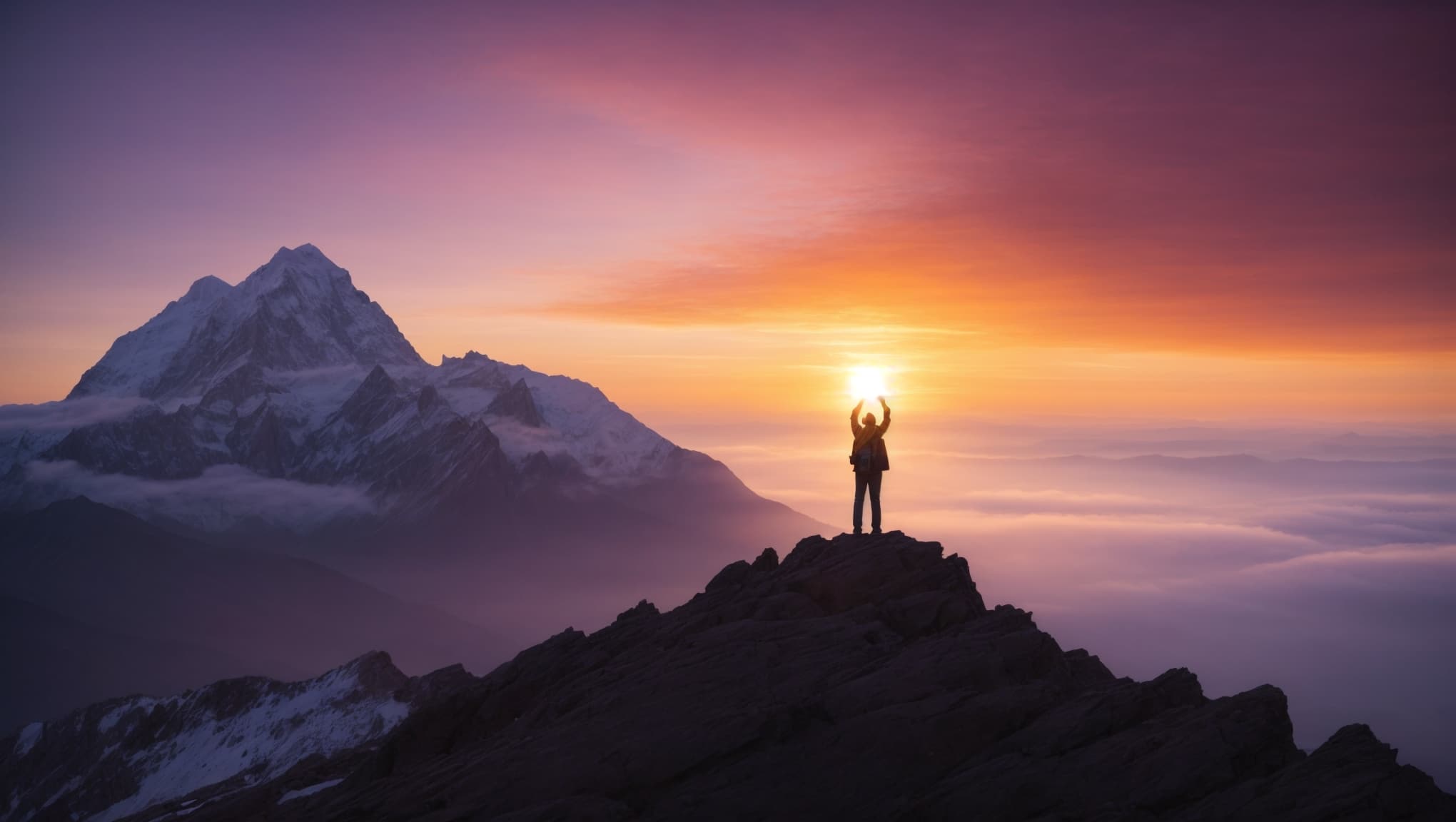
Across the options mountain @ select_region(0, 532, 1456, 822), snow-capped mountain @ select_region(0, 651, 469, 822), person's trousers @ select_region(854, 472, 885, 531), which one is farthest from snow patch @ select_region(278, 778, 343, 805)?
snow-capped mountain @ select_region(0, 651, 469, 822)

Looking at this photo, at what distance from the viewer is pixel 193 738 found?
5896 inches

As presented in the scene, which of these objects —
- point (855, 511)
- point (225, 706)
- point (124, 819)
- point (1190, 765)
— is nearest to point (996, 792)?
point (1190, 765)

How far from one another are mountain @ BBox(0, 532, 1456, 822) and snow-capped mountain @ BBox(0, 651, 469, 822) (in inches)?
3188

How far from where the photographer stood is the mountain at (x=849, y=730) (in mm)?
33406

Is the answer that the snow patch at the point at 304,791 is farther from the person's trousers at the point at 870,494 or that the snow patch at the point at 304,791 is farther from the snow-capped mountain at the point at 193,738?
the snow-capped mountain at the point at 193,738

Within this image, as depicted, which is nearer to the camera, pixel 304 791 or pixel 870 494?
pixel 870 494

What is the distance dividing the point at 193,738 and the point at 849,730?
141882 millimetres

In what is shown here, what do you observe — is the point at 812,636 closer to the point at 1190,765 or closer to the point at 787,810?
the point at 787,810

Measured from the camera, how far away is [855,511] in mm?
59719

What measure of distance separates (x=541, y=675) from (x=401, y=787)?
10.4 m

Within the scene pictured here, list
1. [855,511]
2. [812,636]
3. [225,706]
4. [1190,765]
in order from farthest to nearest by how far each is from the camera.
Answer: [225,706], [855,511], [812,636], [1190,765]

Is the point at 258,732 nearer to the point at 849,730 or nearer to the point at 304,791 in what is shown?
the point at 304,791

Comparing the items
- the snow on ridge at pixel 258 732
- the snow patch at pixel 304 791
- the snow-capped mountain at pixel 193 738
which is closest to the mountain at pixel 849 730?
the snow patch at pixel 304 791


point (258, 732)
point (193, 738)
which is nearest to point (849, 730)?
point (258, 732)
